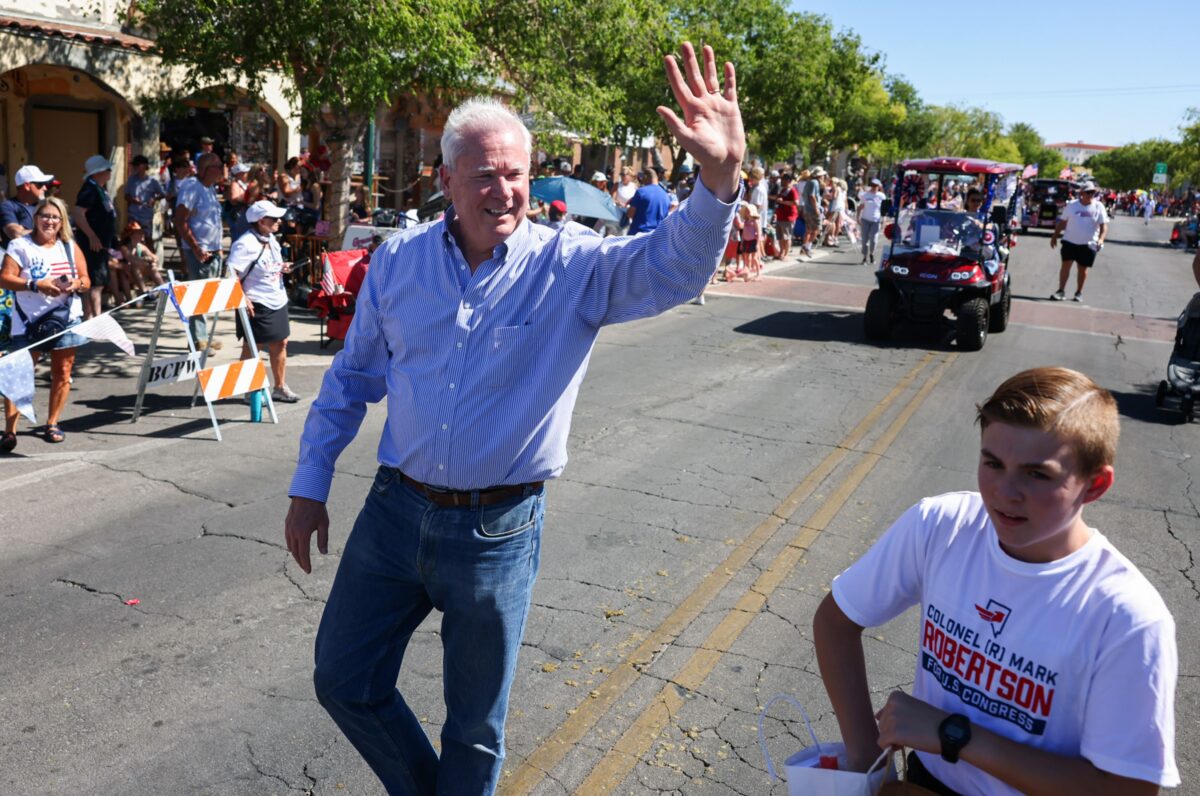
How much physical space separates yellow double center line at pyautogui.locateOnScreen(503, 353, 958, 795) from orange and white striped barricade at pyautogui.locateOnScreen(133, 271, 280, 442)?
13.7 ft

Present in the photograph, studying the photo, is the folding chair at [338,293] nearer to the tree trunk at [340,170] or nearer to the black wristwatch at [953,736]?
the tree trunk at [340,170]

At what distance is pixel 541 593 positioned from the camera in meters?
5.52

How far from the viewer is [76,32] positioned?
15922mm

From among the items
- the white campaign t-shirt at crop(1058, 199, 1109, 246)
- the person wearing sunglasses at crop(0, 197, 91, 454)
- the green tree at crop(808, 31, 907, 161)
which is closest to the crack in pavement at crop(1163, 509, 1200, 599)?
the person wearing sunglasses at crop(0, 197, 91, 454)

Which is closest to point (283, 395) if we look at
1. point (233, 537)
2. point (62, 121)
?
point (233, 537)

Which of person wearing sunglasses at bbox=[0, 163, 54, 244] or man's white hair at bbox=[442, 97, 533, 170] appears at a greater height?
man's white hair at bbox=[442, 97, 533, 170]

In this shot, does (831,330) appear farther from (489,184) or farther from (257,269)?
(489,184)

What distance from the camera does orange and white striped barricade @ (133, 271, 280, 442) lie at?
8422 mm

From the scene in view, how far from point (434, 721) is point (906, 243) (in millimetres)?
11500

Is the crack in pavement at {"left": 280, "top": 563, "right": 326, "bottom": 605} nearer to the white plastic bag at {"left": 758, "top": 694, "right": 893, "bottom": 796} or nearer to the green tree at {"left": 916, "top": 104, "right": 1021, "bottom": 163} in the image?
the white plastic bag at {"left": 758, "top": 694, "right": 893, "bottom": 796}

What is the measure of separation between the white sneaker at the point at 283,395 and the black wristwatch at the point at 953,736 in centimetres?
827

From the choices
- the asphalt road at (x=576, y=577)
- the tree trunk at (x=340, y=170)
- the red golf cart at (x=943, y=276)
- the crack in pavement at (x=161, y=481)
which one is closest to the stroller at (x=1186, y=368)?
the asphalt road at (x=576, y=577)

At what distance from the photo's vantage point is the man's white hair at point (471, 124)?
2902 mm

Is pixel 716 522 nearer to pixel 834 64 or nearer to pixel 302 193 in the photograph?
pixel 302 193
